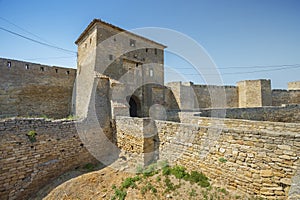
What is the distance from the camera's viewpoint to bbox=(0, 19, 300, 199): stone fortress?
3.71m

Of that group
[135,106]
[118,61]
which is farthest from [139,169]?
[118,61]

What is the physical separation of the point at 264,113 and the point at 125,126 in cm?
1227

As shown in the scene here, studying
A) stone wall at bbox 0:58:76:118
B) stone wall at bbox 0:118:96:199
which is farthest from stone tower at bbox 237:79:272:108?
stone wall at bbox 0:58:76:118

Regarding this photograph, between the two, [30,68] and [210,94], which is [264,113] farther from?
[30,68]

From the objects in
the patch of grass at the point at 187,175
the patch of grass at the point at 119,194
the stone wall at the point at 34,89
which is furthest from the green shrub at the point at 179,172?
the stone wall at the point at 34,89

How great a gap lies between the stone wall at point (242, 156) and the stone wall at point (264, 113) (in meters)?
7.29

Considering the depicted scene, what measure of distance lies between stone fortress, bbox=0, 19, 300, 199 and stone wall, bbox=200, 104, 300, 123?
0.28 ft

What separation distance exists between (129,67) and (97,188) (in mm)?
9987

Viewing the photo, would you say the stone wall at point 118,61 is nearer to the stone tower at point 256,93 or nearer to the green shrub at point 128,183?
the green shrub at point 128,183

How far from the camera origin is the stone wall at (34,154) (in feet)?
17.0

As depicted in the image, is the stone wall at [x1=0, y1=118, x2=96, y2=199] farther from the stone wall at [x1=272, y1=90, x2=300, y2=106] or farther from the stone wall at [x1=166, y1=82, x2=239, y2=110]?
the stone wall at [x1=272, y1=90, x2=300, y2=106]

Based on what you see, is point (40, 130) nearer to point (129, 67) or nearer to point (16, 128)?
point (16, 128)

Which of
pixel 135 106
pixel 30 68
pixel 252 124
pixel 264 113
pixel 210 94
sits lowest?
pixel 252 124

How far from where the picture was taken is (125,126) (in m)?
7.34
